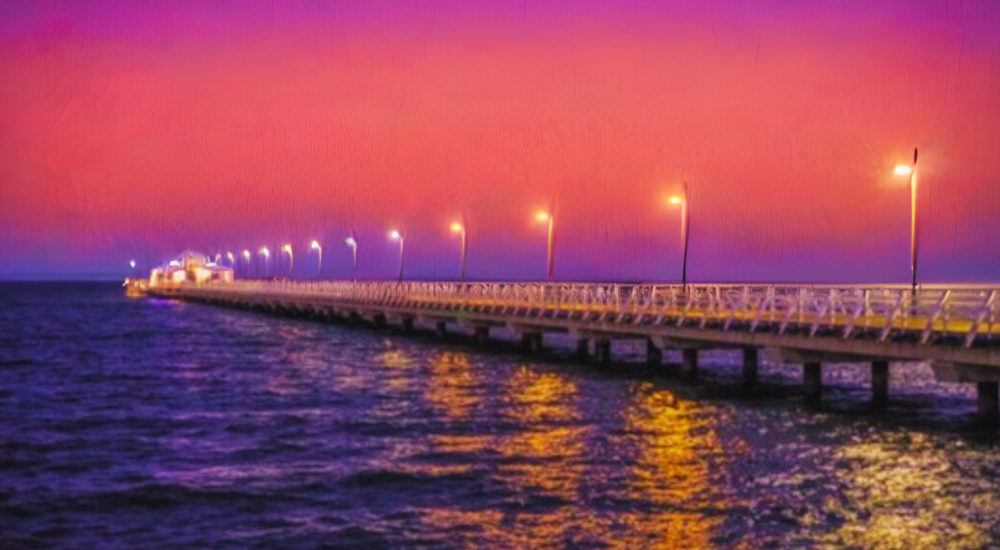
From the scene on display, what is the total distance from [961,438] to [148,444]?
17.8 m

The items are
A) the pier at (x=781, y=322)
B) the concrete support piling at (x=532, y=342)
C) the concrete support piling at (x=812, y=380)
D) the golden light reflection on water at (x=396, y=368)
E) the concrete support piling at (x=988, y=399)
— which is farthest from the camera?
the concrete support piling at (x=532, y=342)

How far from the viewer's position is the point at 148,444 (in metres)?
24.7

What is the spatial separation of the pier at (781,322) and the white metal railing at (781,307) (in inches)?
1.7

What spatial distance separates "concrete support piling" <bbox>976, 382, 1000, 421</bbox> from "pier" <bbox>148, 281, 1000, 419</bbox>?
0.07 feet

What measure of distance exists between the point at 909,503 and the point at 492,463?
24.9 feet

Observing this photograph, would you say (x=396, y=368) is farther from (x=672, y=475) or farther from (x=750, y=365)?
(x=672, y=475)

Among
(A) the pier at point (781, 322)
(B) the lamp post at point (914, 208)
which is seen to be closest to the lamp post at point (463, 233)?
(A) the pier at point (781, 322)

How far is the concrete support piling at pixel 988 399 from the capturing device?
82.8ft

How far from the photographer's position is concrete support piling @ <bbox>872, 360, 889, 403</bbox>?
29502mm

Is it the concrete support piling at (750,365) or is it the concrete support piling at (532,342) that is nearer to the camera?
the concrete support piling at (750,365)

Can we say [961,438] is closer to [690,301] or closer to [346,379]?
[690,301]

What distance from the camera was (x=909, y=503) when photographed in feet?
57.7

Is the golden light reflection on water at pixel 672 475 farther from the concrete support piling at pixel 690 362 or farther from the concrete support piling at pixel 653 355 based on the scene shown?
the concrete support piling at pixel 653 355

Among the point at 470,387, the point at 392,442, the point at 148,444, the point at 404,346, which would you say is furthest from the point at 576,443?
the point at 404,346
